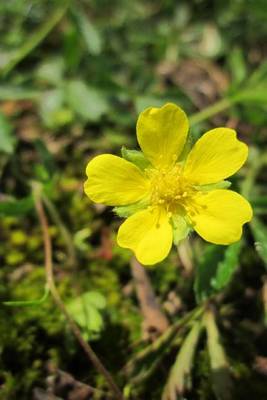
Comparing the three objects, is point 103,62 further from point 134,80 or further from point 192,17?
point 192,17

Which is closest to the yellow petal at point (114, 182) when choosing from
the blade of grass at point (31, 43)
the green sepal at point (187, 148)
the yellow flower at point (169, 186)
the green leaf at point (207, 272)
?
the yellow flower at point (169, 186)

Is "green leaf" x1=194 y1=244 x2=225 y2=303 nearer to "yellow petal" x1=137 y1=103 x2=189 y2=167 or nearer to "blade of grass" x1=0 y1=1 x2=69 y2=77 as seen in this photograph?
"yellow petal" x1=137 y1=103 x2=189 y2=167

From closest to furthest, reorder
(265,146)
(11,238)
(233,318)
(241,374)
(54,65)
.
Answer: (241,374), (233,318), (11,238), (265,146), (54,65)

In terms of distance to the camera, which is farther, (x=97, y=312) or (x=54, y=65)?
(x=54, y=65)

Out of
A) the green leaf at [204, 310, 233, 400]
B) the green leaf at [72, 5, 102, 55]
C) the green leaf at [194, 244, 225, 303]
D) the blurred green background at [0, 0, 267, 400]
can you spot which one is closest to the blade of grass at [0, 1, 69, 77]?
the blurred green background at [0, 0, 267, 400]

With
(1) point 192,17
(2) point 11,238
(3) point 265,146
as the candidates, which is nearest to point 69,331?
(2) point 11,238

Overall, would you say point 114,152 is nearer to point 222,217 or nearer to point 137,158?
point 137,158

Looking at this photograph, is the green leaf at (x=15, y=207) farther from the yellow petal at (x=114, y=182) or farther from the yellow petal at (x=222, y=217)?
the yellow petal at (x=222, y=217)
